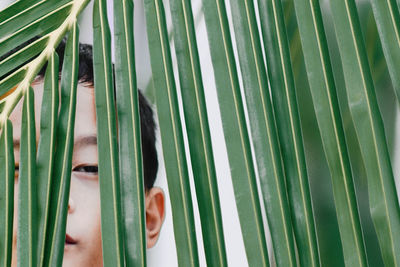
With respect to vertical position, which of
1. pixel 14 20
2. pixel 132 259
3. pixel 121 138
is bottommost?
pixel 132 259

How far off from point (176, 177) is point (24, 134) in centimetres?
16

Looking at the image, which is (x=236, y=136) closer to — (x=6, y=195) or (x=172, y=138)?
(x=172, y=138)

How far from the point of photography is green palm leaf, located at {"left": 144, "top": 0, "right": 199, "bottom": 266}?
381 mm

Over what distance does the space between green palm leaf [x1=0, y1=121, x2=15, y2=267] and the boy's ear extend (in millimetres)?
280

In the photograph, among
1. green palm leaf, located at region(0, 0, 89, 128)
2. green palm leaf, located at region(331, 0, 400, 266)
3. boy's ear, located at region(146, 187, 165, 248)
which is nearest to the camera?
green palm leaf, located at region(331, 0, 400, 266)

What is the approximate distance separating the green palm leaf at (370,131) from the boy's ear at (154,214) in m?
0.37

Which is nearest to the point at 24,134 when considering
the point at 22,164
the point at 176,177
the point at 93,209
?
the point at 22,164

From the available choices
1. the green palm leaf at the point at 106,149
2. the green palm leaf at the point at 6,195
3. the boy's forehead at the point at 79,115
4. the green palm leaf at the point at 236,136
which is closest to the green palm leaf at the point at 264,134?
the green palm leaf at the point at 236,136

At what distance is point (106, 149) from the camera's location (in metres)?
0.40

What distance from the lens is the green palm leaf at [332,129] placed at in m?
0.37

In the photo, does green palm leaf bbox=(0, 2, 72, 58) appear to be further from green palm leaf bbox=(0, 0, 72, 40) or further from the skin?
the skin

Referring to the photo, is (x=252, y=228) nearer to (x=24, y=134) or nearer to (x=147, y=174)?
(x=24, y=134)

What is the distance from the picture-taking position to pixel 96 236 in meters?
0.69

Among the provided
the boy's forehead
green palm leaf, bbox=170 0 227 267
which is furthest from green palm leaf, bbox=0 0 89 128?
the boy's forehead
